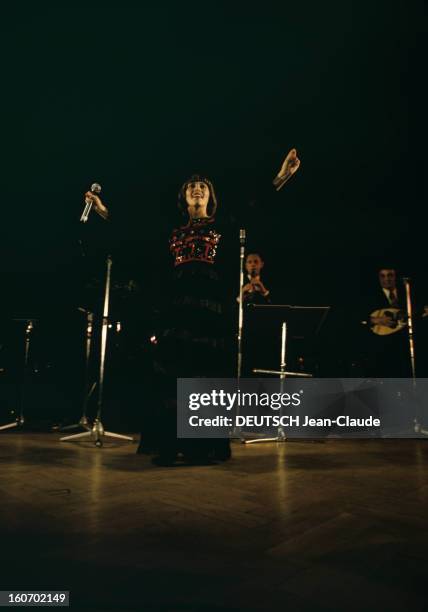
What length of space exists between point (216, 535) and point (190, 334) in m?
1.61

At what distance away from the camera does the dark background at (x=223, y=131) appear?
5.02 metres

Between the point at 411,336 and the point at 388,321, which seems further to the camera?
the point at 388,321

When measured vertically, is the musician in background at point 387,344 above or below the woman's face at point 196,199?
below

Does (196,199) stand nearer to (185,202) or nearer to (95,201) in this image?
(185,202)

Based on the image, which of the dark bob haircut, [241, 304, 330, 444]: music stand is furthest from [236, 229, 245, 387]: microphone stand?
the dark bob haircut

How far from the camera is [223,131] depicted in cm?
638

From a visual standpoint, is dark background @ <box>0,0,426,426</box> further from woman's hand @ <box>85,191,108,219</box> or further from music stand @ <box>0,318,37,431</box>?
woman's hand @ <box>85,191,108,219</box>

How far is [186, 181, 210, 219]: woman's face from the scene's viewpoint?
133 inches

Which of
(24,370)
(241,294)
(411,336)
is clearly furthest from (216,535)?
(411,336)

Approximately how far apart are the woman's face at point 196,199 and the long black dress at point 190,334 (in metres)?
0.25

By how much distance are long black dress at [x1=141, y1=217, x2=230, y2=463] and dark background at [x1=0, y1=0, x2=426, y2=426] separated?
1631 millimetres

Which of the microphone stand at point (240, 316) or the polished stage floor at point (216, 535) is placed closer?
the polished stage floor at point (216, 535)

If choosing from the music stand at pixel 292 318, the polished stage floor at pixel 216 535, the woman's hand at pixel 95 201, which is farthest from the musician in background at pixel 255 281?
the polished stage floor at pixel 216 535

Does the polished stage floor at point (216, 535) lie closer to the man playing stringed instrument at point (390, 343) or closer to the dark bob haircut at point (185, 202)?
the dark bob haircut at point (185, 202)
